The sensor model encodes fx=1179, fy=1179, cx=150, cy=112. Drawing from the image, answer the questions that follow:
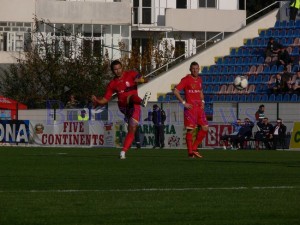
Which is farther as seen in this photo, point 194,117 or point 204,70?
point 204,70

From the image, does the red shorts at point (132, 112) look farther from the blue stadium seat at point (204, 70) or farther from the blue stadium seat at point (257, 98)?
the blue stadium seat at point (204, 70)

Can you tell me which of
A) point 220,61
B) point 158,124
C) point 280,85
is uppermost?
point 220,61

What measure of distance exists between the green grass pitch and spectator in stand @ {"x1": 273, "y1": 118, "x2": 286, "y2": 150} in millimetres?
21318

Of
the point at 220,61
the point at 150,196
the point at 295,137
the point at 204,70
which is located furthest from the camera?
the point at 220,61

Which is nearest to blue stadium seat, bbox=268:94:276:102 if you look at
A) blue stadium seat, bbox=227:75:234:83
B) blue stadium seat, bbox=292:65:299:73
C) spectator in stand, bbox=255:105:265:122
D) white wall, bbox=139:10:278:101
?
blue stadium seat, bbox=292:65:299:73

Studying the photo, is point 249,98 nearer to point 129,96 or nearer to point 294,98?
point 294,98

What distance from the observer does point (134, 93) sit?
2683 centimetres

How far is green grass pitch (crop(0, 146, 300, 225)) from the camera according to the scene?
1133 centimetres

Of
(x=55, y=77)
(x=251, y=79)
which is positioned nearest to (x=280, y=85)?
(x=251, y=79)

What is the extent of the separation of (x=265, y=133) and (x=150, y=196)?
2979 cm

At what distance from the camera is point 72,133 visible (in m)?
48.4

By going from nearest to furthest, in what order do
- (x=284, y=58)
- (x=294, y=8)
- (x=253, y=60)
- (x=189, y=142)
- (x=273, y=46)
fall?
(x=189, y=142)
(x=284, y=58)
(x=273, y=46)
(x=253, y=60)
(x=294, y=8)

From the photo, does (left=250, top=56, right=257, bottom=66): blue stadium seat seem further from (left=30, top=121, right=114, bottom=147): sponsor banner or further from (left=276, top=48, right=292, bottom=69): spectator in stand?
(left=30, top=121, right=114, bottom=147): sponsor banner

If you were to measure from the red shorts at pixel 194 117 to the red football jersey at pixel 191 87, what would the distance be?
0.64 feet
